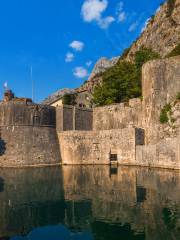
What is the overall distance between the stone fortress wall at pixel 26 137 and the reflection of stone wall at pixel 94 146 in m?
2.12

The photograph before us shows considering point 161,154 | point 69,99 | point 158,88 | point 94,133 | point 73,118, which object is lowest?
point 161,154

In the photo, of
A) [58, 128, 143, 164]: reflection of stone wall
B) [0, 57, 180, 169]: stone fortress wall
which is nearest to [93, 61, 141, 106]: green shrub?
[0, 57, 180, 169]: stone fortress wall

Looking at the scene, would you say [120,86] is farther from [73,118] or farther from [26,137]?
[26,137]

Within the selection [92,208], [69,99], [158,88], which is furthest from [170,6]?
[92,208]

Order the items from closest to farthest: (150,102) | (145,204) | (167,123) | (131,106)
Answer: (145,204) < (167,123) < (150,102) < (131,106)

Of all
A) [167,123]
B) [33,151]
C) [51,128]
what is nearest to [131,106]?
[167,123]

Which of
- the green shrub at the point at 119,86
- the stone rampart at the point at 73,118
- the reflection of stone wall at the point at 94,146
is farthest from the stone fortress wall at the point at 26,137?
the green shrub at the point at 119,86

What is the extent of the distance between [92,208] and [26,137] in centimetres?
2253

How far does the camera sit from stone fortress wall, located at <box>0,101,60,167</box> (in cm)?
3456

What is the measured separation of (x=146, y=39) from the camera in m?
64.4

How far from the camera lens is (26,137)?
3612 centimetres

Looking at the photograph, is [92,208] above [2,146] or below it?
below

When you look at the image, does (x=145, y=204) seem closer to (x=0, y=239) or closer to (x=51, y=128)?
(x=0, y=239)

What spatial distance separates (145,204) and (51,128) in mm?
25142
